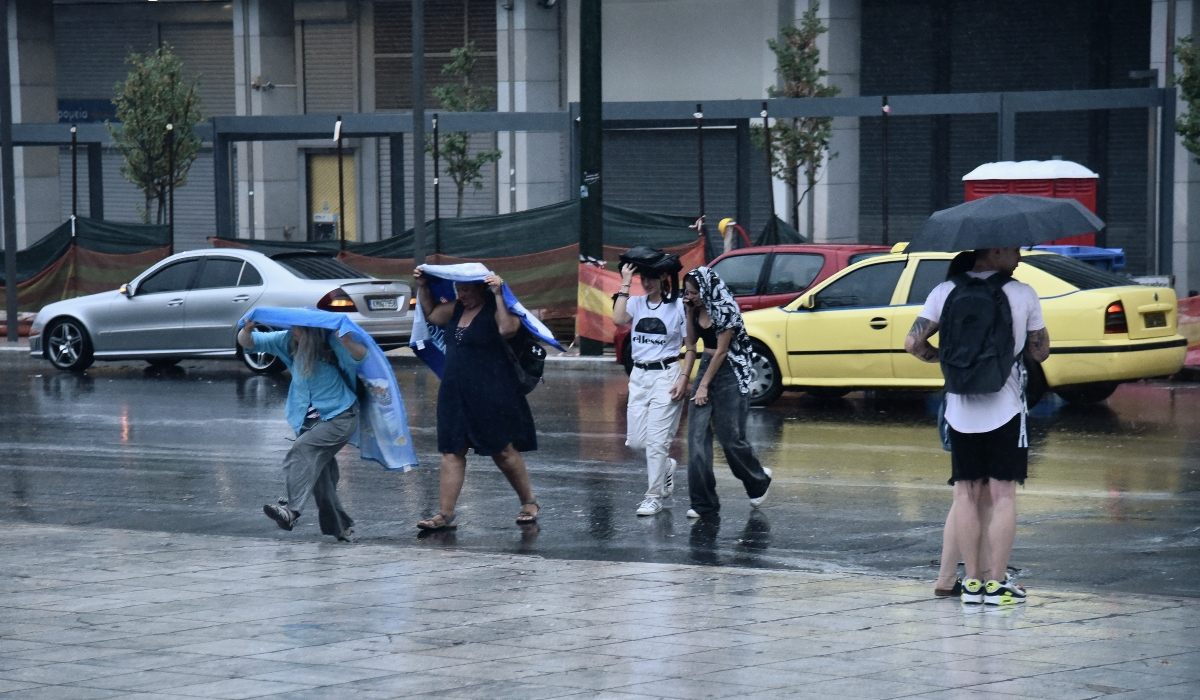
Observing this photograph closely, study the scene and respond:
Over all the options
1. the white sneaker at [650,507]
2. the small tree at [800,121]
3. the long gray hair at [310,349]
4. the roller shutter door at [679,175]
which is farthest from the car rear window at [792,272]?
the roller shutter door at [679,175]

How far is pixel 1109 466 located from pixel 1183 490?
3.24 ft

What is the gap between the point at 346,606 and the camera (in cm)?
727

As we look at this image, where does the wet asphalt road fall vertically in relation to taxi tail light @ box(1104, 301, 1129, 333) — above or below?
below

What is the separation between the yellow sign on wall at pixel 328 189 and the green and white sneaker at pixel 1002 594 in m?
28.9

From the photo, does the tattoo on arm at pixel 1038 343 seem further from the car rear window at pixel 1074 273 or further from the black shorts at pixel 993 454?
the car rear window at pixel 1074 273

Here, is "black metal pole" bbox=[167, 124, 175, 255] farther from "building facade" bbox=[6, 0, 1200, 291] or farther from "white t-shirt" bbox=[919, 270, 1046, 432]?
"white t-shirt" bbox=[919, 270, 1046, 432]

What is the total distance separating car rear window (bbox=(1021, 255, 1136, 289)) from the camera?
45.8 ft

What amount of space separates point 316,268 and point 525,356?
33.0ft

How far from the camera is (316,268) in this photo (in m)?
19.0

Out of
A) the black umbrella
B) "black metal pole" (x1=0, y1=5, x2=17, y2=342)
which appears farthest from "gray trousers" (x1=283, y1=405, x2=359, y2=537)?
"black metal pole" (x1=0, y1=5, x2=17, y2=342)

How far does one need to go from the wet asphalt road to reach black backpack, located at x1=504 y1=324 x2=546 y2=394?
3.01ft

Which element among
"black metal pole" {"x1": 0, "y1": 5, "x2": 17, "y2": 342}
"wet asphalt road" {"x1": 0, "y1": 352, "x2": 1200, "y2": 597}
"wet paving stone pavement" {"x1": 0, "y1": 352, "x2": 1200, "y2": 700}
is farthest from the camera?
"black metal pole" {"x1": 0, "y1": 5, "x2": 17, "y2": 342}

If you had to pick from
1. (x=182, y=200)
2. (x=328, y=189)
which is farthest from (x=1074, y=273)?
(x=182, y=200)

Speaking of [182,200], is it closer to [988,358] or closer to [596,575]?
[596,575]
